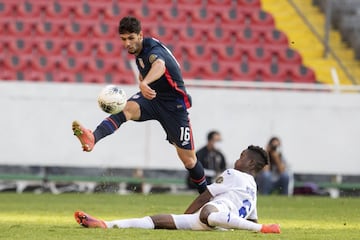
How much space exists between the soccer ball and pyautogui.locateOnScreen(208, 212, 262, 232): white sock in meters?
2.09

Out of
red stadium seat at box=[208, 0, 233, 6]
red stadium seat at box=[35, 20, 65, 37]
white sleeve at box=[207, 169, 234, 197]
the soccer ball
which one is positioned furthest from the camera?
red stadium seat at box=[208, 0, 233, 6]

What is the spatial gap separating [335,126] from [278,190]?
160 centimetres

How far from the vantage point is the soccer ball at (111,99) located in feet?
34.6

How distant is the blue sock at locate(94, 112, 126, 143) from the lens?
10.8m

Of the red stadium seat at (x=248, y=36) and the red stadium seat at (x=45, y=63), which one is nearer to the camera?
the red stadium seat at (x=45, y=63)

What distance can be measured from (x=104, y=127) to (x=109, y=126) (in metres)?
0.06

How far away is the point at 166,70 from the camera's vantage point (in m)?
11.2

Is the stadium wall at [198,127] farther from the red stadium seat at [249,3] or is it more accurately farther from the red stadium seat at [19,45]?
the red stadium seat at [249,3]

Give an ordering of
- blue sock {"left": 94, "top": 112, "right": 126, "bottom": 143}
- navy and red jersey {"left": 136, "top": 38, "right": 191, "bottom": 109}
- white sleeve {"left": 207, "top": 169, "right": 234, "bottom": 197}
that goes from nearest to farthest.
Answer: white sleeve {"left": 207, "top": 169, "right": 234, "bottom": 197} < blue sock {"left": 94, "top": 112, "right": 126, "bottom": 143} < navy and red jersey {"left": 136, "top": 38, "right": 191, "bottom": 109}

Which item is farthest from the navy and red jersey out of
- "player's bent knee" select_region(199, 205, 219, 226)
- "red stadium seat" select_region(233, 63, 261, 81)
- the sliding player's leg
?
"red stadium seat" select_region(233, 63, 261, 81)

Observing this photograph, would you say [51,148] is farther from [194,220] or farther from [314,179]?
[194,220]

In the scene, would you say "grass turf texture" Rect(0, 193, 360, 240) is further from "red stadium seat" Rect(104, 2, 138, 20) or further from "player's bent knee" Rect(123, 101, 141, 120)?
"red stadium seat" Rect(104, 2, 138, 20)

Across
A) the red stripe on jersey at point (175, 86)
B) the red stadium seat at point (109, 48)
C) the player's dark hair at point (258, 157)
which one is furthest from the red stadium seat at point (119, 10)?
the player's dark hair at point (258, 157)

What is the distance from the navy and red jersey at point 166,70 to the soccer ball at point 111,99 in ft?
1.81
